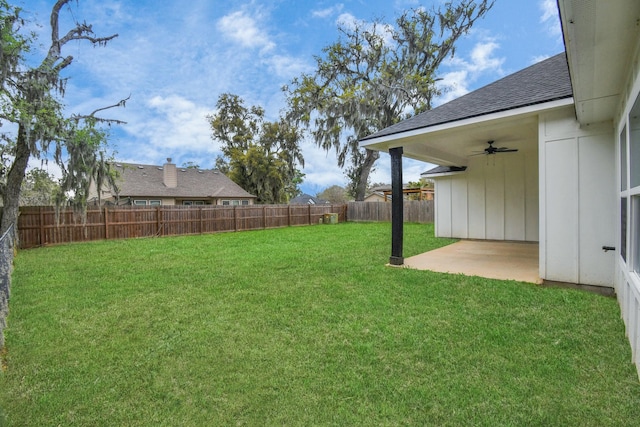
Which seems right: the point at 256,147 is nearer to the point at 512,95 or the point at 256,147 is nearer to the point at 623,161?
the point at 512,95

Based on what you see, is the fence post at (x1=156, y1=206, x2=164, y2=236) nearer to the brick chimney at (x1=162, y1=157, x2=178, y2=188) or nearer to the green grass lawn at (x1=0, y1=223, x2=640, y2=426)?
the green grass lawn at (x1=0, y1=223, x2=640, y2=426)

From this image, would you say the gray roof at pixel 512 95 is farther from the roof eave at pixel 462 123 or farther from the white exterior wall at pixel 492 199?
the white exterior wall at pixel 492 199

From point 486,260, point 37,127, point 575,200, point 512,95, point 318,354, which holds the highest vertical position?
point 37,127

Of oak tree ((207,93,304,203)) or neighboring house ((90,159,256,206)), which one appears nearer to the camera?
neighboring house ((90,159,256,206))

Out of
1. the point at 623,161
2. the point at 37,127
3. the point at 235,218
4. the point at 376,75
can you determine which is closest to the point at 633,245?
the point at 623,161

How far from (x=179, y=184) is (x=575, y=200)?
20088 mm

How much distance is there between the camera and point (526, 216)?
311 inches

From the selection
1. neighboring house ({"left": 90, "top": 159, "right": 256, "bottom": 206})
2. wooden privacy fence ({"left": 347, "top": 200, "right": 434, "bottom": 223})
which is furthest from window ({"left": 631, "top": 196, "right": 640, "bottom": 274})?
neighboring house ({"left": 90, "top": 159, "right": 256, "bottom": 206})

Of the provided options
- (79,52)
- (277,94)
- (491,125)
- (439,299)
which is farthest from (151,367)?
(277,94)

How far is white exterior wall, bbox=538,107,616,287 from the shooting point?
146 inches

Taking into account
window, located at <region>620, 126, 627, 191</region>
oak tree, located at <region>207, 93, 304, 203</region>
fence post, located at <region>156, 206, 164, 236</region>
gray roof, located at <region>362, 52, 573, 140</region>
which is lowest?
fence post, located at <region>156, 206, 164, 236</region>

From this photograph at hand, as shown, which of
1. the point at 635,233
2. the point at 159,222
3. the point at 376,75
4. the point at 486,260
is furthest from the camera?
the point at 376,75

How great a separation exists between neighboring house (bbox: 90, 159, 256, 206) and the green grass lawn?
46.7ft

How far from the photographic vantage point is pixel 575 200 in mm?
3898
